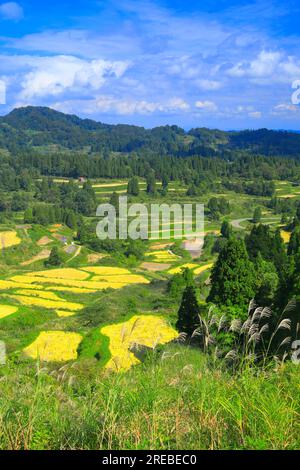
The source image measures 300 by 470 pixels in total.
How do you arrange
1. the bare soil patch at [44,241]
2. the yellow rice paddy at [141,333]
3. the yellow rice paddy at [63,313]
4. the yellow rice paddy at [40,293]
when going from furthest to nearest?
1. the bare soil patch at [44,241]
2. the yellow rice paddy at [40,293]
3. the yellow rice paddy at [63,313]
4. the yellow rice paddy at [141,333]

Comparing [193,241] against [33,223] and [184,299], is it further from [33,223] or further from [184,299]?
[184,299]

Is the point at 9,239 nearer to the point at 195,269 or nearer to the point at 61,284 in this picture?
the point at 61,284

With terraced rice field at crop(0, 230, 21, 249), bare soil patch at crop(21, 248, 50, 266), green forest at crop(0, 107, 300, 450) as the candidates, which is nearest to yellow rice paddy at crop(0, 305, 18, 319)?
green forest at crop(0, 107, 300, 450)

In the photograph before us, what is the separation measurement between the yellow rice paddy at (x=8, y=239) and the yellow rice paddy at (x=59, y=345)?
1648 inches

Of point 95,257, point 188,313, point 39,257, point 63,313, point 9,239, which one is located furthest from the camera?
point 9,239

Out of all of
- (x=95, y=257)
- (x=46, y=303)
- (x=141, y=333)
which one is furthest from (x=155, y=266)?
(x=141, y=333)

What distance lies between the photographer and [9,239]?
226 feet

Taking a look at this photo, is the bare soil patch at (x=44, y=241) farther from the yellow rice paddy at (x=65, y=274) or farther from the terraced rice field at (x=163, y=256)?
the yellow rice paddy at (x=65, y=274)

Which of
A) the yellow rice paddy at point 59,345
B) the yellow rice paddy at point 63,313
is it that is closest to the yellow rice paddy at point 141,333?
the yellow rice paddy at point 59,345

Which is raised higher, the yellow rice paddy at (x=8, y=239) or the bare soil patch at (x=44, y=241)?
the yellow rice paddy at (x=8, y=239)

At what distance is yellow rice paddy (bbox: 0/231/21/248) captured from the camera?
6553cm

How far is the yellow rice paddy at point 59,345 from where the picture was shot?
21.5 m

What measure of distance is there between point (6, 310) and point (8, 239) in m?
39.0
